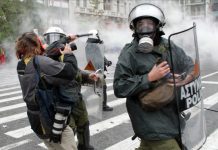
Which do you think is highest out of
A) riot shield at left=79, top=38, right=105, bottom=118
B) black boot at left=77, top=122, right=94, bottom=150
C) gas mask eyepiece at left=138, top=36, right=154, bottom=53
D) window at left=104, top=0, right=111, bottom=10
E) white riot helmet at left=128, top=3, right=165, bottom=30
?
window at left=104, top=0, right=111, bottom=10

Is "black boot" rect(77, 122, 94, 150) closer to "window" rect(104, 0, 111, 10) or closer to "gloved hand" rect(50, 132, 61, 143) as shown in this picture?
"gloved hand" rect(50, 132, 61, 143)

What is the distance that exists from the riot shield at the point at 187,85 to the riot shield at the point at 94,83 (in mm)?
1581

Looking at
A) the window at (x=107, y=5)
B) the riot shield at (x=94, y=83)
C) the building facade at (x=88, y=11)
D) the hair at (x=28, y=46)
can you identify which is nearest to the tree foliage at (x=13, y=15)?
the building facade at (x=88, y=11)

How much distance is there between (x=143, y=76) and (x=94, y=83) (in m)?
1.66

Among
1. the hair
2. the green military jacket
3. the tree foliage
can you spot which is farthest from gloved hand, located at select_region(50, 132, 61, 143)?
the tree foliage

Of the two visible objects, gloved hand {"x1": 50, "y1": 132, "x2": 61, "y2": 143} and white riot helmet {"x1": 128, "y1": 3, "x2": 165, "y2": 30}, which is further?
gloved hand {"x1": 50, "y1": 132, "x2": 61, "y2": 143}

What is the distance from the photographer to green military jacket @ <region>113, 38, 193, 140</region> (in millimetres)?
2492

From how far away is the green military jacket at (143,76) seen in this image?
8.18 feet

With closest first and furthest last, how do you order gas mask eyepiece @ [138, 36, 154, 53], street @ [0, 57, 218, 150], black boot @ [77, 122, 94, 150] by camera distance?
1. gas mask eyepiece @ [138, 36, 154, 53]
2. black boot @ [77, 122, 94, 150]
3. street @ [0, 57, 218, 150]

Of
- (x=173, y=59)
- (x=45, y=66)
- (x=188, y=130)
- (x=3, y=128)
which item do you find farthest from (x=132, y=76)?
(x=3, y=128)

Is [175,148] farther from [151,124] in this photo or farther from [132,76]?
[132,76]

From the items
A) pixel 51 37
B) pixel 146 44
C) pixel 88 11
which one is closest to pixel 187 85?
pixel 146 44

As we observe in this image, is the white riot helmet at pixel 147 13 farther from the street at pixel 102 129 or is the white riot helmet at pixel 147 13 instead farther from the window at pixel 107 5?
the window at pixel 107 5

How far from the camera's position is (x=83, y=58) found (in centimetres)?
447
